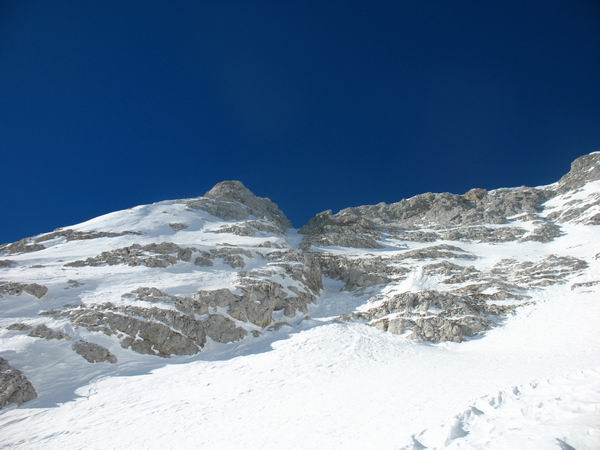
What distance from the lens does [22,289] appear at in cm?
3325

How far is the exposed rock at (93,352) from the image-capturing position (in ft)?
84.1

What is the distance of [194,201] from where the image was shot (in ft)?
272

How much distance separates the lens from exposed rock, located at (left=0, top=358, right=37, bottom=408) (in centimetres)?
2033

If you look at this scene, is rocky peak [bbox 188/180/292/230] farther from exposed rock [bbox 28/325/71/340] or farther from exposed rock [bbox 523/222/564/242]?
exposed rock [bbox 28/325/71/340]

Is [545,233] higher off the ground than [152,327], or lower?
higher

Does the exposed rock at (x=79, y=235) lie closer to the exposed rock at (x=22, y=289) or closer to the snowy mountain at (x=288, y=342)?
the snowy mountain at (x=288, y=342)

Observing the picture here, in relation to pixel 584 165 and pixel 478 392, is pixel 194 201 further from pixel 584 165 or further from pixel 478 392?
pixel 584 165

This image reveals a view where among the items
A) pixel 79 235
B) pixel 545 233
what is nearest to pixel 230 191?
pixel 79 235

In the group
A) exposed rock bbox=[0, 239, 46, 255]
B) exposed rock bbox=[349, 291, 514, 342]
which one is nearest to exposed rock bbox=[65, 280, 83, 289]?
exposed rock bbox=[0, 239, 46, 255]

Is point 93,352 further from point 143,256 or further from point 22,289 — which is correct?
point 143,256

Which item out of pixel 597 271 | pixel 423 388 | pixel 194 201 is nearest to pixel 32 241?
pixel 194 201

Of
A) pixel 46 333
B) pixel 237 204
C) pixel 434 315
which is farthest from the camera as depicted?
pixel 237 204

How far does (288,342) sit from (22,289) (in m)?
23.5

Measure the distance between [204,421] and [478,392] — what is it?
37.2ft
